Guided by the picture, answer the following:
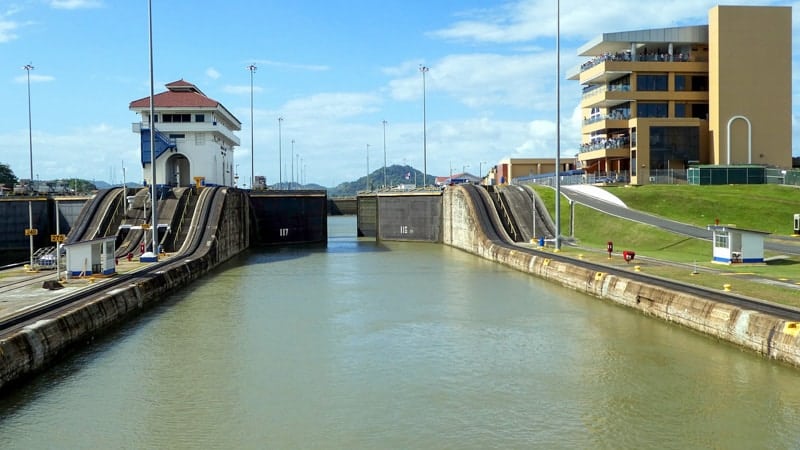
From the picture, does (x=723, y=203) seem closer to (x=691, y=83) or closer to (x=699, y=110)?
(x=699, y=110)

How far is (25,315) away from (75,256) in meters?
10.9

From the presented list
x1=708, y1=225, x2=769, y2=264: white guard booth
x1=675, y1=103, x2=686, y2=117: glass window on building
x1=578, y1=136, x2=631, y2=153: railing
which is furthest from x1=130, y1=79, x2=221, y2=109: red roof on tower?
x1=708, y1=225, x2=769, y2=264: white guard booth

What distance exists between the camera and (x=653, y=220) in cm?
5166

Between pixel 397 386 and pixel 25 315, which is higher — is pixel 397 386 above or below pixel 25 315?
below

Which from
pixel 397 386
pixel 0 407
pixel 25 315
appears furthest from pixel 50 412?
pixel 397 386

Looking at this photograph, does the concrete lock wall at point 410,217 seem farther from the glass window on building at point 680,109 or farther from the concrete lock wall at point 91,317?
the concrete lock wall at point 91,317

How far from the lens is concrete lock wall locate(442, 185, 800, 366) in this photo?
66.9ft

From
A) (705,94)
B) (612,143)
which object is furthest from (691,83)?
(612,143)

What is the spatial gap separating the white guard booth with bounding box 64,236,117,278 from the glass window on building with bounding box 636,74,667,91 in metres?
56.4

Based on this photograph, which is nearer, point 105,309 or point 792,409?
point 792,409

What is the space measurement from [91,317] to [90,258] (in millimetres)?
9142

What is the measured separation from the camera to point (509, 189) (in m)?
67.1

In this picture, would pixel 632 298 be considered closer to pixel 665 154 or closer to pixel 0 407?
pixel 0 407

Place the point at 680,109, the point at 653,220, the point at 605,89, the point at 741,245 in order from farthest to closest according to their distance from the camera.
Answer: the point at 605,89 → the point at 680,109 → the point at 653,220 → the point at 741,245
